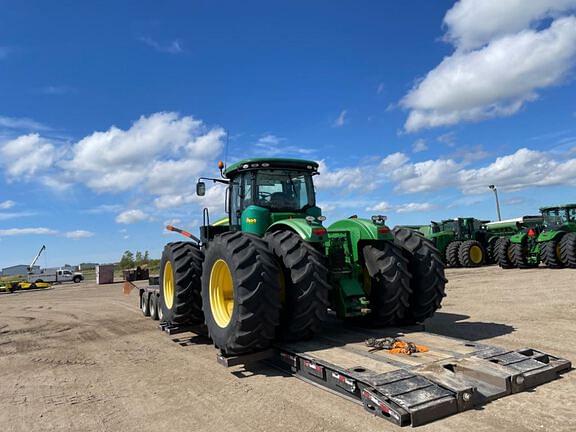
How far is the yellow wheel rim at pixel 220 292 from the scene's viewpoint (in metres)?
5.98

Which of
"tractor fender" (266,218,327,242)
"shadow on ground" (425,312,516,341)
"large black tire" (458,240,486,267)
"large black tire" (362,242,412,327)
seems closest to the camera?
"tractor fender" (266,218,327,242)

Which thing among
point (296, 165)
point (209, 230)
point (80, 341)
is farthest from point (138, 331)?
point (296, 165)

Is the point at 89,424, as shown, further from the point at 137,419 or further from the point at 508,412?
the point at 508,412

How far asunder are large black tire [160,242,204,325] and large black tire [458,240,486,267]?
18.2 meters

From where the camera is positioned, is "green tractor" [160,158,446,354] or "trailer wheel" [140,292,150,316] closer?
"green tractor" [160,158,446,354]

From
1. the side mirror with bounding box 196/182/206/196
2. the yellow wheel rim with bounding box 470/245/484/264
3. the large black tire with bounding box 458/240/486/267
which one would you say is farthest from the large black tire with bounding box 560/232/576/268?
the side mirror with bounding box 196/182/206/196

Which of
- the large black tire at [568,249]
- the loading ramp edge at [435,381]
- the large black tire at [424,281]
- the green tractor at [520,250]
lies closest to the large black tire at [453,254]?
the green tractor at [520,250]

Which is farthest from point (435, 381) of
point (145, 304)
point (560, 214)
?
point (560, 214)

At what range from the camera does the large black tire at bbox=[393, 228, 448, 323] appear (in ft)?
20.3

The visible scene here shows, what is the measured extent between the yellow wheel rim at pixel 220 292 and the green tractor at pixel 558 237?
1583cm

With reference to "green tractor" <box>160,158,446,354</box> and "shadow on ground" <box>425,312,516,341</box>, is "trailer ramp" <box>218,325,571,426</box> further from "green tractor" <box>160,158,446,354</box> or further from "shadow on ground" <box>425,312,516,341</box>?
"shadow on ground" <box>425,312,516,341</box>

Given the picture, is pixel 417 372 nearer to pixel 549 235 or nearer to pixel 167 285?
pixel 167 285

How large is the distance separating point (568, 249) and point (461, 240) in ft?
26.7

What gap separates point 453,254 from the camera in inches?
927
